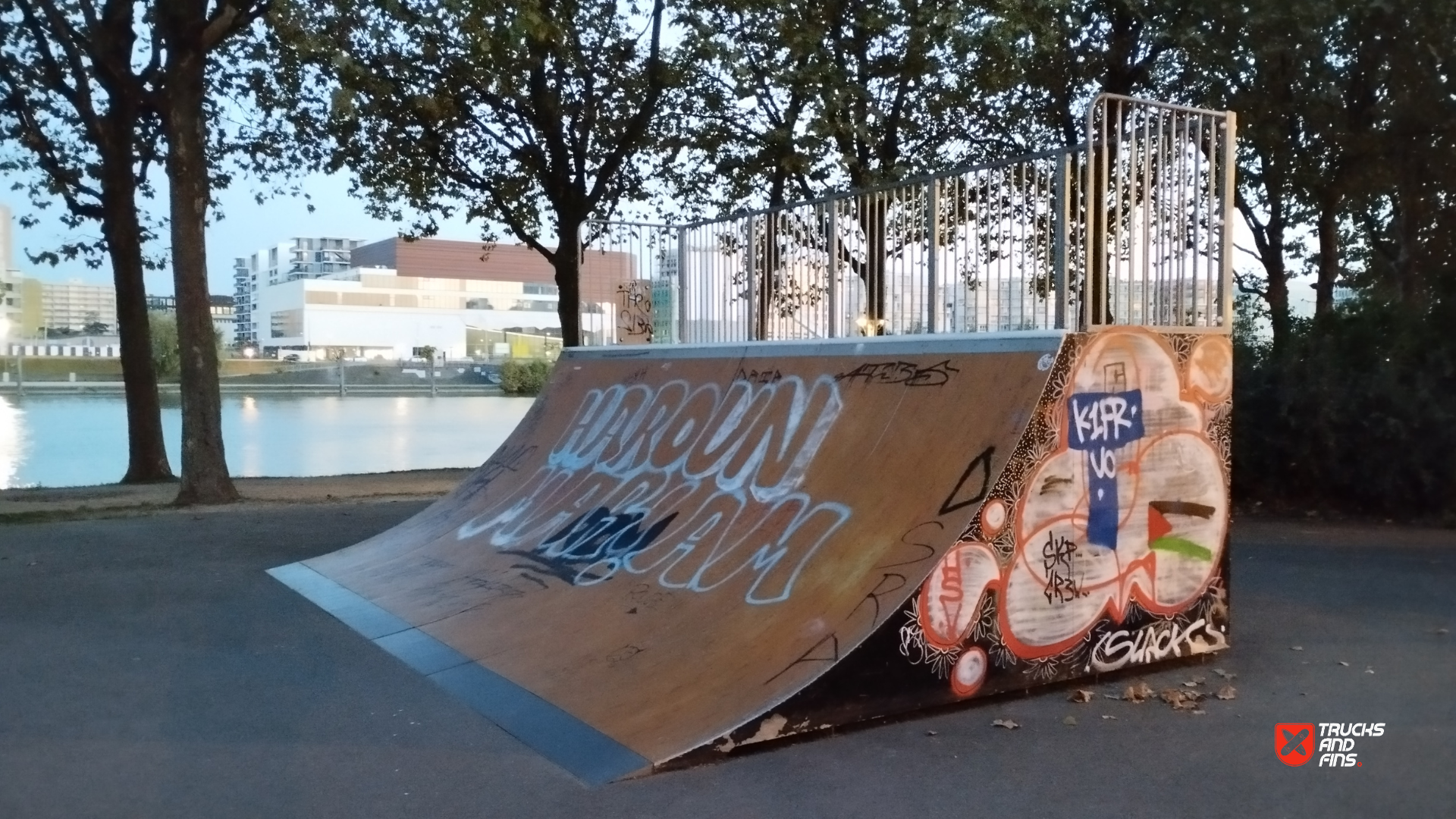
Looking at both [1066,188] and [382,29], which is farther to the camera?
[382,29]

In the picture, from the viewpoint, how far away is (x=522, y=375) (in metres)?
36.4

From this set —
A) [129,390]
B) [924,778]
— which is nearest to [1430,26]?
[924,778]

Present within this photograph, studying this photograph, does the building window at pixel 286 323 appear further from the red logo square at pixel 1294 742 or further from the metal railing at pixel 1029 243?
the red logo square at pixel 1294 742

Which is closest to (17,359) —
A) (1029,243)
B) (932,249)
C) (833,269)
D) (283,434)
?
(283,434)

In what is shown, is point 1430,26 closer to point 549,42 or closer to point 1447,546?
point 1447,546

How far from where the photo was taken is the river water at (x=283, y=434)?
23469 mm

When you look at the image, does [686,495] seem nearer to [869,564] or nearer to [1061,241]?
[869,564]

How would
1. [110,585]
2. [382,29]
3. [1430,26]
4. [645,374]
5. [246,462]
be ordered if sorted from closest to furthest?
[110,585]
[645,374]
[1430,26]
[382,29]
[246,462]

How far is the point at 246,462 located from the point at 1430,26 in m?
23.0

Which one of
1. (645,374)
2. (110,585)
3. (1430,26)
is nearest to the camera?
(110,585)

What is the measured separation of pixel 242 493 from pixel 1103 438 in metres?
14.2

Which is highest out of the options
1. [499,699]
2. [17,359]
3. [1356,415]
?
[17,359]

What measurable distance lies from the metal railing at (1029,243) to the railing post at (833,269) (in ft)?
0.05

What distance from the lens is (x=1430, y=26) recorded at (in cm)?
1229
